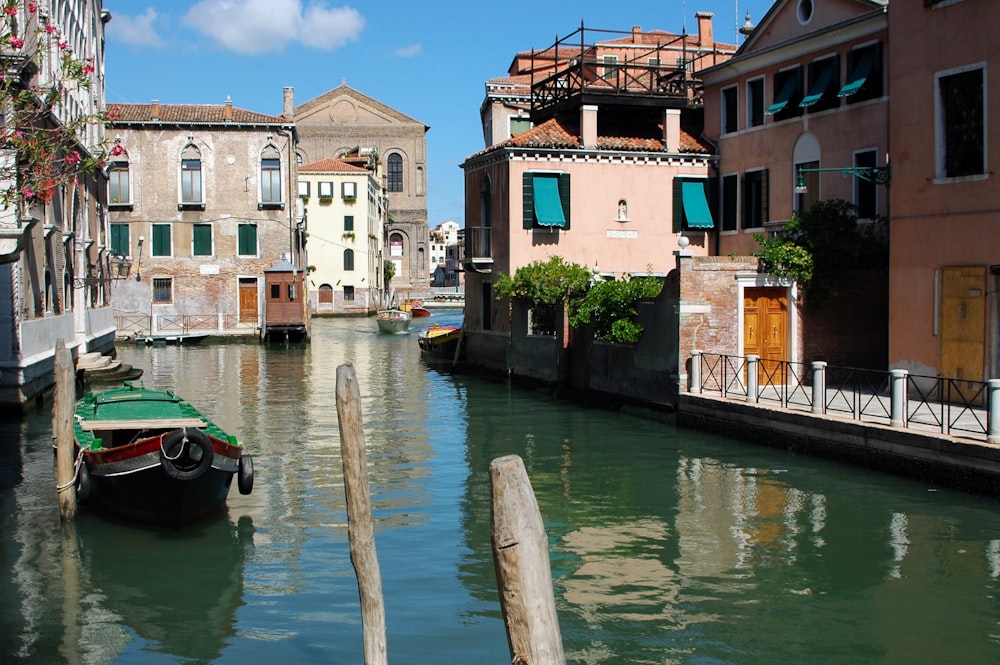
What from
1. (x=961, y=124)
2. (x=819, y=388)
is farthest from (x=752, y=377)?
(x=961, y=124)

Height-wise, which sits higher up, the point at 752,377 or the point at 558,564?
the point at 752,377

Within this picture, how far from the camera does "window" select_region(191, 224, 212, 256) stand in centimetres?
4050

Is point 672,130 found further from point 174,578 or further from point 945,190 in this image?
point 174,578

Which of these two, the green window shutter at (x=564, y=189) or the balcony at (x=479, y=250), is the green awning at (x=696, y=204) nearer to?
the green window shutter at (x=564, y=189)

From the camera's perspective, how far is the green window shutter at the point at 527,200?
24.3m

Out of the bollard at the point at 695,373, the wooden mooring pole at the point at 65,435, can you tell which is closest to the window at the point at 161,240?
the bollard at the point at 695,373

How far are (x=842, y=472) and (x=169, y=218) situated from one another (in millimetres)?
32181

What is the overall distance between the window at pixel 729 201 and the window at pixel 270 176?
68.3 ft

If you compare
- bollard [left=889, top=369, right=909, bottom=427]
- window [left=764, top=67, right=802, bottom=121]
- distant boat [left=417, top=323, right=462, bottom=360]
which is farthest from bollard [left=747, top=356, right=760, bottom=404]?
distant boat [left=417, top=323, right=462, bottom=360]

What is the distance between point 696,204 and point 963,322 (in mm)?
10899

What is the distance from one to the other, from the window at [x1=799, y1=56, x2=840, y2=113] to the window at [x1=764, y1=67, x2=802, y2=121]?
364 millimetres

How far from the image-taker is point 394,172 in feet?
237

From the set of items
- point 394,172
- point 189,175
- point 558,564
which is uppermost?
point 394,172

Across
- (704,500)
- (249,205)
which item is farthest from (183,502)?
(249,205)
